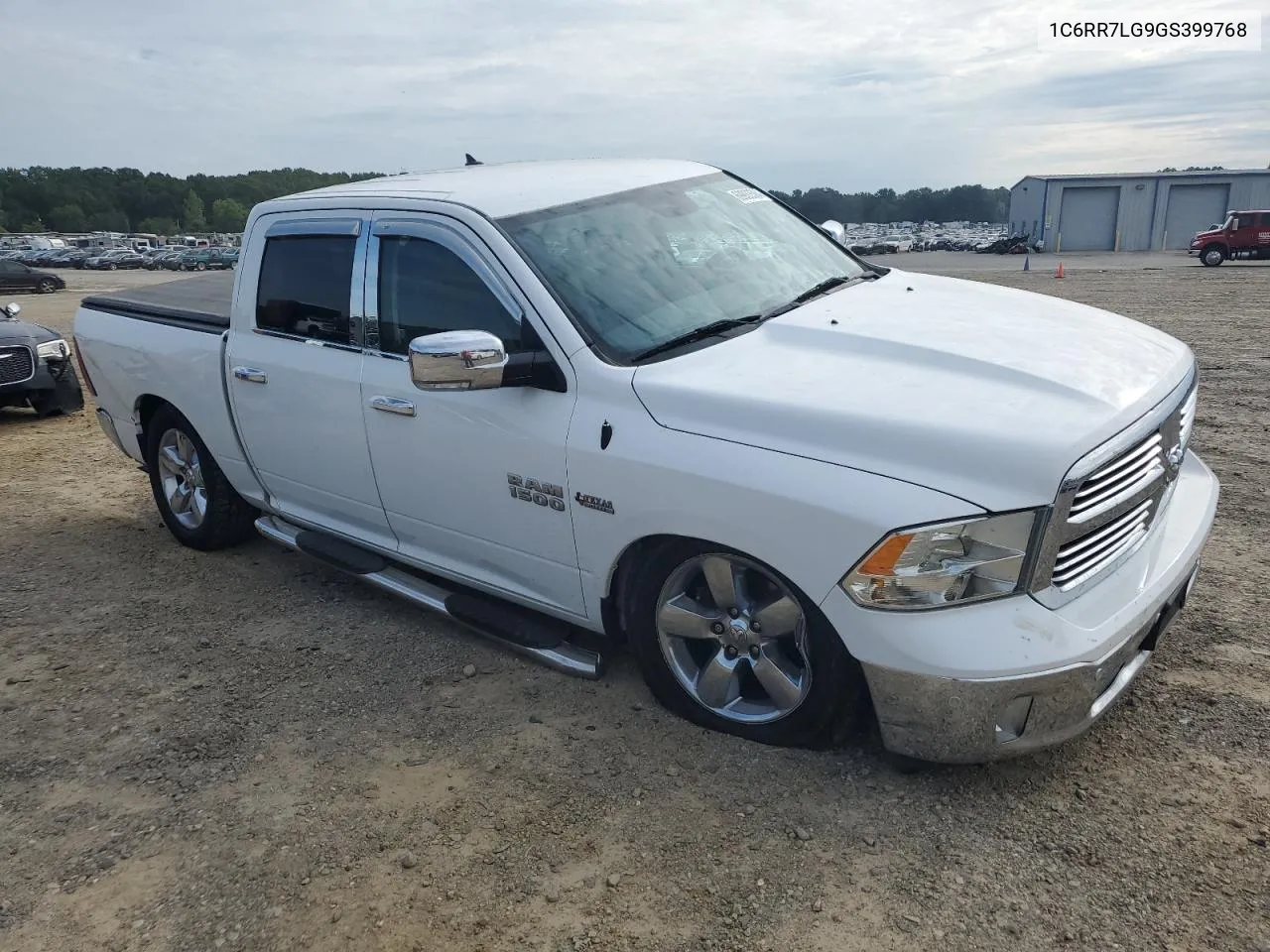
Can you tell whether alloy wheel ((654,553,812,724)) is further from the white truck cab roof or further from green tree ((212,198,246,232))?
green tree ((212,198,246,232))

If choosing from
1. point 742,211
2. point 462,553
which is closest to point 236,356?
point 462,553

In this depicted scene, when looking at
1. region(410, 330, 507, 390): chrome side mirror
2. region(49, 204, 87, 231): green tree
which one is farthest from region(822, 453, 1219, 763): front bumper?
region(49, 204, 87, 231): green tree

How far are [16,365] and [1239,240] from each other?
31650 mm

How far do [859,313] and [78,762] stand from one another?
3.27 m

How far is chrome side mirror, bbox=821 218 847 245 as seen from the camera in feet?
16.3

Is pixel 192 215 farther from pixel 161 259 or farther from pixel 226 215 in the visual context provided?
pixel 161 259

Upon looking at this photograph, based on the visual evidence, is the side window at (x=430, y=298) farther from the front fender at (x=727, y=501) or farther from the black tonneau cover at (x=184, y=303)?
the black tonneau cover at (x=184, y=303)

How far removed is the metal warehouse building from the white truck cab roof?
58387 millimetres

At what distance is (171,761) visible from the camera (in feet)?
11.3

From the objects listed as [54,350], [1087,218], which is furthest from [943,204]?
[54,350]

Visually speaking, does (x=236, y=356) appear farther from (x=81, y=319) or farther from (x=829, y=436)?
(x=829, y=436)

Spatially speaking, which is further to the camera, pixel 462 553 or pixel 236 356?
pixel 236 356

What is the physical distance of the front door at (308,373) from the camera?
406cm

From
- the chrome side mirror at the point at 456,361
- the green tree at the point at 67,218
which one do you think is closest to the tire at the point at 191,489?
the chrome side mirror at the point at 456,361
